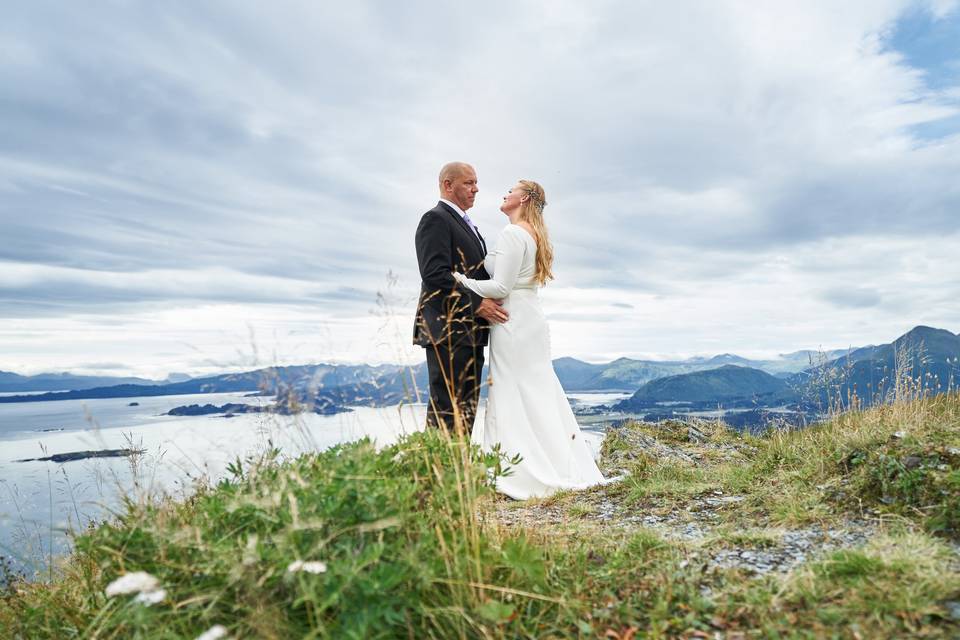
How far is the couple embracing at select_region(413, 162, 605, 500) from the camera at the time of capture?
684 centimetres

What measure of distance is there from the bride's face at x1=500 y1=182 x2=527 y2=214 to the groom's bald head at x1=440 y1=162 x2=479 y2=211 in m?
0.42

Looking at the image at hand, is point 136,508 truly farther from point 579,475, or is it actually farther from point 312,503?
point 579,475

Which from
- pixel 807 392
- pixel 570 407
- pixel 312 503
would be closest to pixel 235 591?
pixel 312 503

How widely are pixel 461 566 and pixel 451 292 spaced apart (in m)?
4.24

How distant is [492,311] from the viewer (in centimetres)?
695

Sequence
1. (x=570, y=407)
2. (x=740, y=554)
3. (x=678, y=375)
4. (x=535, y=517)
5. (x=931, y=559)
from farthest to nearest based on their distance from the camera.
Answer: (x=678, y=375), (x=570, y=407), (x=535, y=517), (x=740, y=554), (x=931, y=559)

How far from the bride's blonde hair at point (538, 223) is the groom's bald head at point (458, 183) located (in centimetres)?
64

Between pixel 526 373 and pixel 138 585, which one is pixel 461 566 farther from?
pixel 526 373

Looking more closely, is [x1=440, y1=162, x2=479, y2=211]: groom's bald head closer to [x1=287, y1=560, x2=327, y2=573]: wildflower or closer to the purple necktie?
the purple necktie

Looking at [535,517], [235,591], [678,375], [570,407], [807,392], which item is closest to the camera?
[235,591]

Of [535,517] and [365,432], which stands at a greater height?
[365,432]

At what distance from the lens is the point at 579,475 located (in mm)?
7035

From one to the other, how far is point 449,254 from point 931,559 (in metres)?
5.16

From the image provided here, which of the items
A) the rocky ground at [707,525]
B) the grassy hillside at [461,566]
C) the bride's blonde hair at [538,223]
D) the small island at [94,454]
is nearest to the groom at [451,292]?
the bride's blonde hair at [538,223]
